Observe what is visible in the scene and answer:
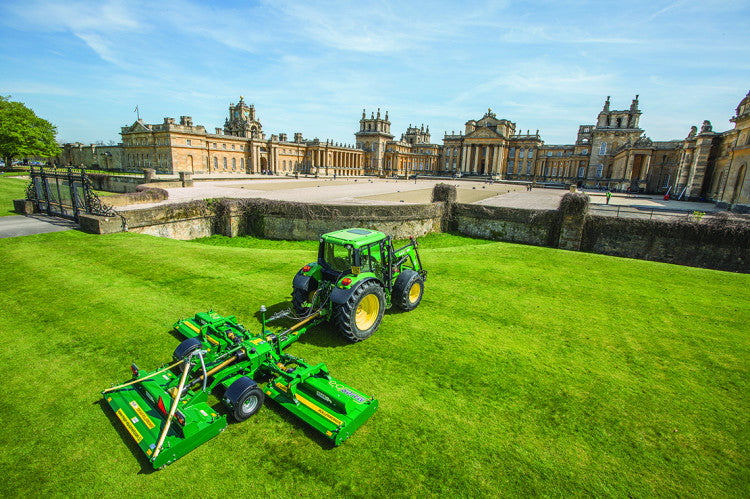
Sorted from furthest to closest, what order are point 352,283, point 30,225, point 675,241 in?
point 675,241
point 30,225
point 352,283

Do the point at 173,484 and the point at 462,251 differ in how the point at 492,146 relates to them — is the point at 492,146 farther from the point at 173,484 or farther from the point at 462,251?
the point at 173,484

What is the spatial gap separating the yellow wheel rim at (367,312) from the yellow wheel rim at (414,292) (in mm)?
1299

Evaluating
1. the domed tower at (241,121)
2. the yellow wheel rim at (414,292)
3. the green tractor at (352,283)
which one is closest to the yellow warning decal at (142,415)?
the green tractor at (352,283)

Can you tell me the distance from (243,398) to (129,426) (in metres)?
1.18

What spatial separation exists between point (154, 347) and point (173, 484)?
9.55ft

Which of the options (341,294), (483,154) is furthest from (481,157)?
(341,294)

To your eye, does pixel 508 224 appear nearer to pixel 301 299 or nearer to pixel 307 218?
pixel 307 218

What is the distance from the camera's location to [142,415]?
3.82m

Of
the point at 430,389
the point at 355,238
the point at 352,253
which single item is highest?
the point at 355,238

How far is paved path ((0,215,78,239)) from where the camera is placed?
1184cm

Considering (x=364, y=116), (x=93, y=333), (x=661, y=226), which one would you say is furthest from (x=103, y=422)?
(x=364, y=116)

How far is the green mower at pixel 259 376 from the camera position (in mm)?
3740

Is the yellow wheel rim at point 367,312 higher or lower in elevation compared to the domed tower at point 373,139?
lower

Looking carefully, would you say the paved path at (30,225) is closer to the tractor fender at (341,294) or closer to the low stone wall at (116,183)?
the tractor fender at (341,294)
